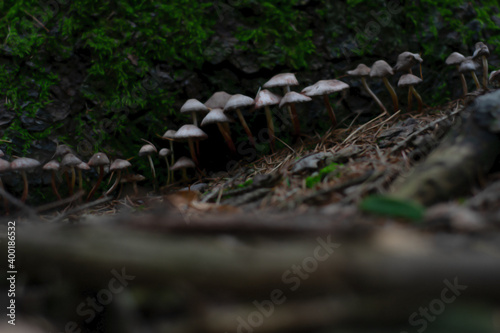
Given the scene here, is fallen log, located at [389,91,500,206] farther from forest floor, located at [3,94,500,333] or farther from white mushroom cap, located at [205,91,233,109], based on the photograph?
white mushroom cap, located at [205,91,233,109]

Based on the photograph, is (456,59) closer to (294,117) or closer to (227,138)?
(294,117)

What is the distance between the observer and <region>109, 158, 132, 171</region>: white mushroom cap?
3055 mm

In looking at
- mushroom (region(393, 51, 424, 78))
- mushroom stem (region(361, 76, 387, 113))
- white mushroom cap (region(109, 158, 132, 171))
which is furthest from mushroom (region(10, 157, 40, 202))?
mushroom (region(393, 51, 424, 78))

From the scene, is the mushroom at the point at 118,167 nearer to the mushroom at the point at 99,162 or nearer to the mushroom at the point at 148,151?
the mushroom at the point at 99,162

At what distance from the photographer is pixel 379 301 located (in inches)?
40.4

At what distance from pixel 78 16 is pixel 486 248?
12.3ft

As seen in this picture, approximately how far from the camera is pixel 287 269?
105 centimetres

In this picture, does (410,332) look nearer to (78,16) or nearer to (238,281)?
(238,281)

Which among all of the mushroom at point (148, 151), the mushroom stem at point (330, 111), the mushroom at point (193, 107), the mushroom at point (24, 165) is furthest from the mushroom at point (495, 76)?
the mushroom at point (24, 165)
